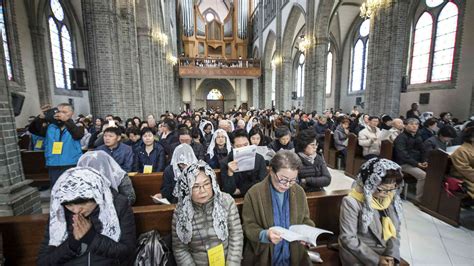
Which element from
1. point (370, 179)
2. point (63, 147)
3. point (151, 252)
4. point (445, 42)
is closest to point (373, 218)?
point (370, 179)

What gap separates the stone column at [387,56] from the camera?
763 cm

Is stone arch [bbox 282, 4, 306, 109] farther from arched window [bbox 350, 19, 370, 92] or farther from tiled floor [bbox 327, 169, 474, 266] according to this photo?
tiled floor [bbox 327, 169, 474, 266]

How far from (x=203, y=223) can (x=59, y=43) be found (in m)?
15.6

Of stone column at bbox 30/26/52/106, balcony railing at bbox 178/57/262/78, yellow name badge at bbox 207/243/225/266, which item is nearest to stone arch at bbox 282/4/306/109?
balcony railing at bbox 178/57/262/78

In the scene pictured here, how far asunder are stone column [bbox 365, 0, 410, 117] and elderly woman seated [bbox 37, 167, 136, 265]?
910 centimetres

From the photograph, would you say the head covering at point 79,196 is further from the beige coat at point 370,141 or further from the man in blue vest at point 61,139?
the beige coat at point 370,141

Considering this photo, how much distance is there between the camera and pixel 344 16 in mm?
17328

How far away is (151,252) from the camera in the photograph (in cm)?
165

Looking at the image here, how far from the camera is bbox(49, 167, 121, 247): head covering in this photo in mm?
1421

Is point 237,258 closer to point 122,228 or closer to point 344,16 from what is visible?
point 122,228

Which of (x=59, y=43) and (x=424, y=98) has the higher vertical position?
(x=59, y=43)

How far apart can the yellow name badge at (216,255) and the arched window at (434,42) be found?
45.5ft

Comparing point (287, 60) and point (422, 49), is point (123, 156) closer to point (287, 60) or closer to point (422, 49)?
point (422, 49)

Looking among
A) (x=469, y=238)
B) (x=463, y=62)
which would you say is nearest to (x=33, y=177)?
(x=469, y=238)
